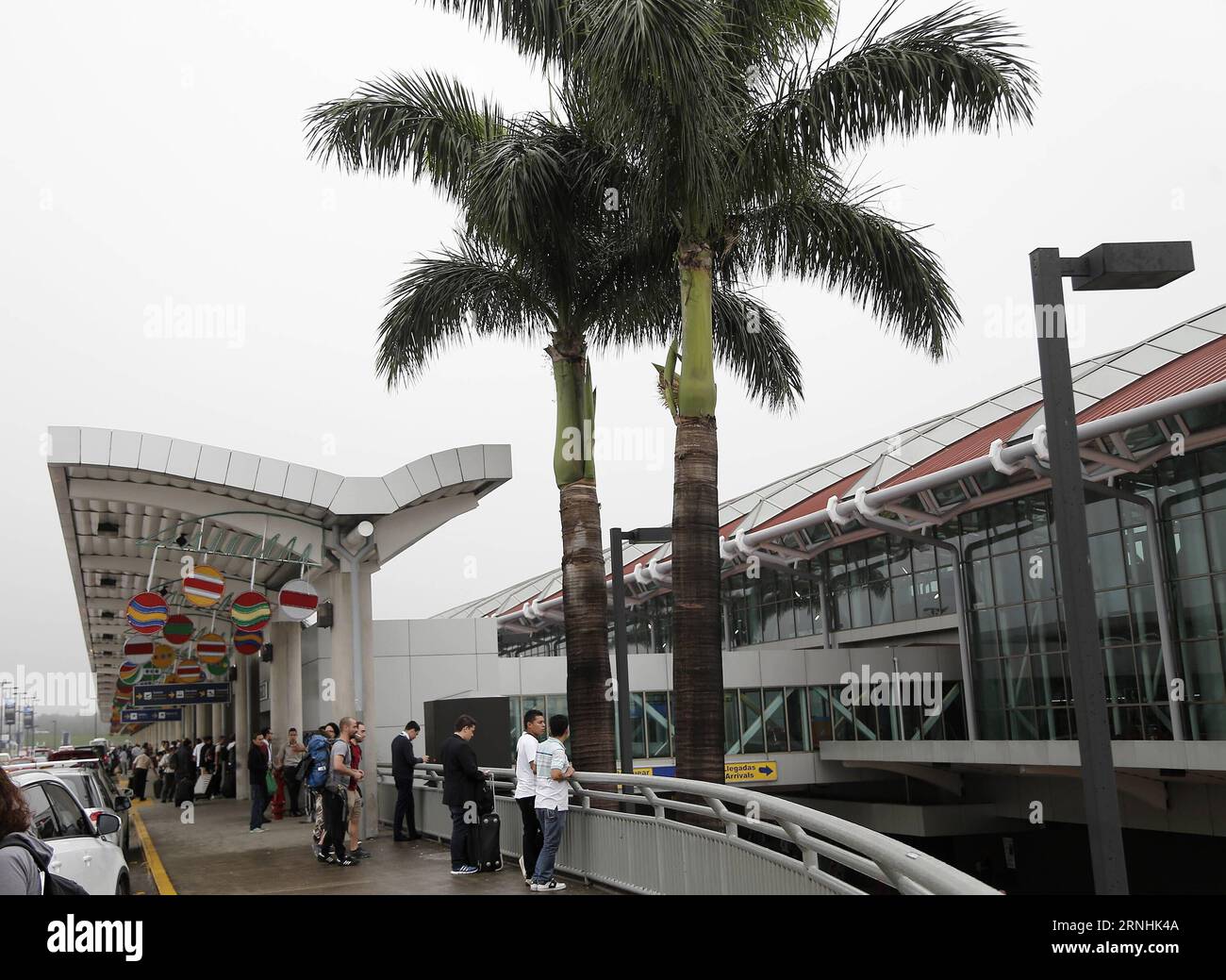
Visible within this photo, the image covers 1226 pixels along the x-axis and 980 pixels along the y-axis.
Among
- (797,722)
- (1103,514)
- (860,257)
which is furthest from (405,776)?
(797,722)

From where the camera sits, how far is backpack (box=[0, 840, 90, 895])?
15.1 feet

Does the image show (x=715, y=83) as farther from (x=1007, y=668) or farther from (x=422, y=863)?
(x=1007, y=668)

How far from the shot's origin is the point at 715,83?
41.3ft

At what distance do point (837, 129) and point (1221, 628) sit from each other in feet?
47.3

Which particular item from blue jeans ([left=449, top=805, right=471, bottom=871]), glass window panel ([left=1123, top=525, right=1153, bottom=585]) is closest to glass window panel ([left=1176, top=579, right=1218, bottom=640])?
glass window panel ([left=1123, top=525, right=1153, bottom=585])

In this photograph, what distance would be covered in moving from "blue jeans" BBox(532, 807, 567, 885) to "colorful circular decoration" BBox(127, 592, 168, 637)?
10647mm

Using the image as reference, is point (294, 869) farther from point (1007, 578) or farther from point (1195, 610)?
point (1007, 578)

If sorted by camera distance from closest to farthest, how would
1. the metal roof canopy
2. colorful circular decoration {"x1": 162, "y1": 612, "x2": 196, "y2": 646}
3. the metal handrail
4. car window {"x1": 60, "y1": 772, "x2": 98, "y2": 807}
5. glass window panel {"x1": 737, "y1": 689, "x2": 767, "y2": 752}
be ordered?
the metal handrail
car window {"x1": 60, "y1": 772, "x2": 98, "y2": 807}
the metal roof canopy
colorful circular decoration {"x1": 162, "y1": 612, "x2": 196, "y2": 646}
glass window panel {"x1": 737, "y1": 689, "x2": 767, "y2": 752}

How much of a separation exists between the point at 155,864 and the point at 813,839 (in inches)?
474

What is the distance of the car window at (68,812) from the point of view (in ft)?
27.6

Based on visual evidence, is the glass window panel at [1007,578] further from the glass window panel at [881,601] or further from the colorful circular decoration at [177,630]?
the colorful circular decoration at [177,630]

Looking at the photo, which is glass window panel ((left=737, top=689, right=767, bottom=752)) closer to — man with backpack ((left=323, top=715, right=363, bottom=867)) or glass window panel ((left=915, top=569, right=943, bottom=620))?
glass window panel ((left=915, top=569, right=943, bottom=620))

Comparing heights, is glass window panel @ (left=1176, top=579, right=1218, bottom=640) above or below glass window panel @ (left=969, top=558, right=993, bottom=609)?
below

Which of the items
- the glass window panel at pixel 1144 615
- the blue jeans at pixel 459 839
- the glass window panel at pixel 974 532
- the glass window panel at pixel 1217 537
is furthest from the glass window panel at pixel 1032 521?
the blue jeans at pixel 459 839
